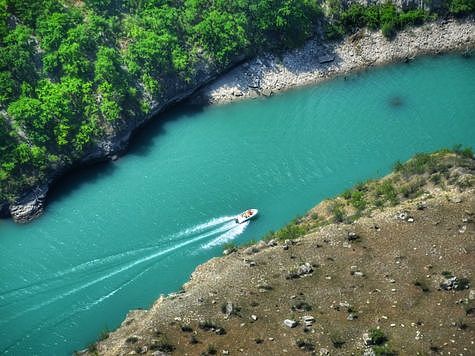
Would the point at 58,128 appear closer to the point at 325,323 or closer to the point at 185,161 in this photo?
the point at 185,161

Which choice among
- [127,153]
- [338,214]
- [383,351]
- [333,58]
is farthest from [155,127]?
[383,351]

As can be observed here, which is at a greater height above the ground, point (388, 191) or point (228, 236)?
point (228, 236)

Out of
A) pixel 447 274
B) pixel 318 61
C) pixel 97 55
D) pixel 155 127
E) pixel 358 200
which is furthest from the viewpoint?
pixel 318 61

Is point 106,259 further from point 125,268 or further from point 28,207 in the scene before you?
point 28,207

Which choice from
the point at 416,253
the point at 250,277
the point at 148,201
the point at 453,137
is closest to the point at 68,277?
the point at 148,201

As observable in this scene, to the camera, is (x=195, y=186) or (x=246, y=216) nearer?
(x=246, y=216)

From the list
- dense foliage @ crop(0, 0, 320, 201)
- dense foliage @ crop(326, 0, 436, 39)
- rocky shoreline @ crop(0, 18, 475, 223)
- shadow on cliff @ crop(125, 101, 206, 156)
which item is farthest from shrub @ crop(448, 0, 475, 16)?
shadow on cliff @ crop(125, 101, 206, 156)

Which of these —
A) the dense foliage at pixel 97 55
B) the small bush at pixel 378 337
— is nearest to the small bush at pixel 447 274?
the small bush at pixel 378 337

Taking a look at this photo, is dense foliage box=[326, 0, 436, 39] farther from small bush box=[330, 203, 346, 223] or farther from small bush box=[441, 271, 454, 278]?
small bush box=[441, 271, 454, 278]
